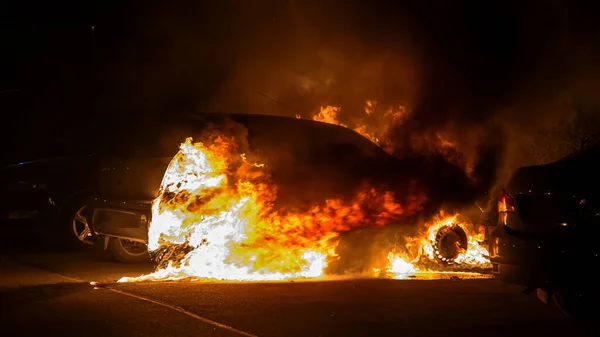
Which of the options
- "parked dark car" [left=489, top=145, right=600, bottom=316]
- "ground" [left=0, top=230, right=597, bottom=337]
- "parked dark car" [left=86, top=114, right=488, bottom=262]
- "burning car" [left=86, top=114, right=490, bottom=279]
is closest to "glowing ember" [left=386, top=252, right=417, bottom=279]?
"burning car" [left=86, top=114, right=490, bottom=279]

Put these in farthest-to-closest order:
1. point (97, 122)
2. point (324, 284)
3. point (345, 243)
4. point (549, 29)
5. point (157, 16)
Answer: point (157, 16)
point (549, 29)
point (97, 122)
point (345, 243)
point (324, 284)

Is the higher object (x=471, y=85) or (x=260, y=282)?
(x=471, y=85)

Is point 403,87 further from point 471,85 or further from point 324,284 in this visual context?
point 324,284

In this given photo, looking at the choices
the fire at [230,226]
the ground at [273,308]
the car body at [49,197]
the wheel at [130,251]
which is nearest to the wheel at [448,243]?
the ground at [273,308]

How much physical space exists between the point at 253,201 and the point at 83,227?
9.71ft

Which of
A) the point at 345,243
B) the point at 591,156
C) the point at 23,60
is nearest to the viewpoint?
the point at 591,156

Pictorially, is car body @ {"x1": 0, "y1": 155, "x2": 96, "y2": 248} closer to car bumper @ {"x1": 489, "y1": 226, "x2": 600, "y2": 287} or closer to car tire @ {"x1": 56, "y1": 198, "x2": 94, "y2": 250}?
car tire @ {"x1": 56, "y1": 198, "x2": 94, "y2": 250}

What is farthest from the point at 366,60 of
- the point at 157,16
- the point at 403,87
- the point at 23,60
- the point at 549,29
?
the point at 23,60

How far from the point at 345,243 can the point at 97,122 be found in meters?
4.18

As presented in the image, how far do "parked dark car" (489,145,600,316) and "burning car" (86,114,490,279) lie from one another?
105 inches

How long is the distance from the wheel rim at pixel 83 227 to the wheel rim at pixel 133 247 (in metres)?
0.70

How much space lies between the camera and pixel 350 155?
976 cm

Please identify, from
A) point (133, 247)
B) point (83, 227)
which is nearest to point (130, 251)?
point (133, 247)

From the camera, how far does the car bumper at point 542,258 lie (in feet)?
20.5
